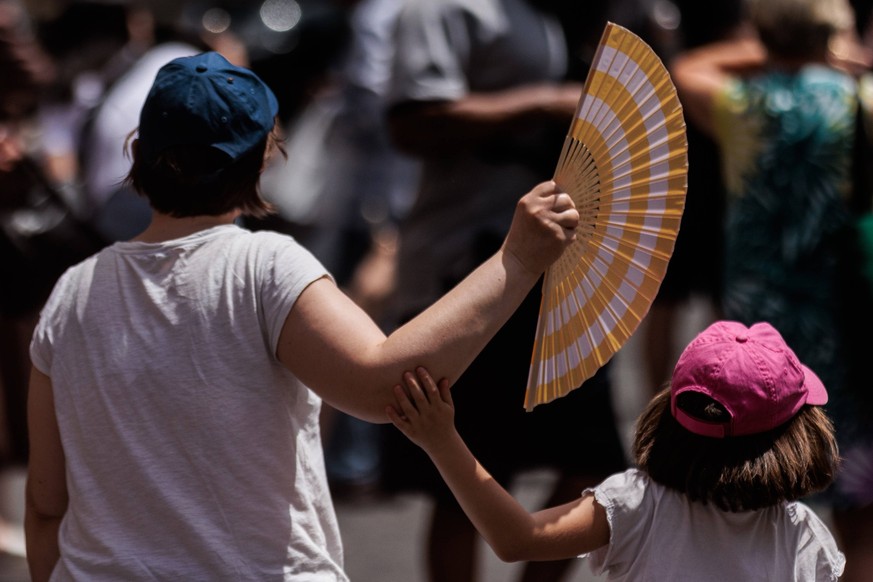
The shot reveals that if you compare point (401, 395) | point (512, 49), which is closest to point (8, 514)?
point (512, 49)

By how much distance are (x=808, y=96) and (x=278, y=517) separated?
185 cm

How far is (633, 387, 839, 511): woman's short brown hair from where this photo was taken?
2.05 m

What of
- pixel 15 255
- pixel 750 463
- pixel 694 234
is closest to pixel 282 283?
pixel 750 463

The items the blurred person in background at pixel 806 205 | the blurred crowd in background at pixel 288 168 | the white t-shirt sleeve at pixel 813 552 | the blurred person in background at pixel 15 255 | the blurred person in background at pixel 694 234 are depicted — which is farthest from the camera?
the blurred person in background at pixel 694 234

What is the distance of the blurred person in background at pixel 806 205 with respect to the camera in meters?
3.24

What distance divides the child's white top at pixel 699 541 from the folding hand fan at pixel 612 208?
0.22m

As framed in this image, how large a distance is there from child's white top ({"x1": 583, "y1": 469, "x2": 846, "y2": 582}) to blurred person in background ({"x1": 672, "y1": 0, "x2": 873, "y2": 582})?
1.14 m

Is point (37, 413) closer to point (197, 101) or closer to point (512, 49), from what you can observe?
point (197, 101)

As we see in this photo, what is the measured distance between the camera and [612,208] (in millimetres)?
2020

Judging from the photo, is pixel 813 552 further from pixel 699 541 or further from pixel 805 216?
pixel 805 216

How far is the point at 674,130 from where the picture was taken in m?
1.97

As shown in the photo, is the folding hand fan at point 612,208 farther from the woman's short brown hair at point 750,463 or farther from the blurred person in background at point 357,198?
the blurred person in background at point 357,198

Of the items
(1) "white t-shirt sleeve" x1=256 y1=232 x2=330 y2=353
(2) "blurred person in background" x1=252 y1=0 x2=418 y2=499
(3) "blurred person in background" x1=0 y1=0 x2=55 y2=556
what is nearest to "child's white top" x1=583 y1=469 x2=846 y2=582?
(1) "white t-shirt sleeve" x1=256 y1=232 x2=330 y2=353

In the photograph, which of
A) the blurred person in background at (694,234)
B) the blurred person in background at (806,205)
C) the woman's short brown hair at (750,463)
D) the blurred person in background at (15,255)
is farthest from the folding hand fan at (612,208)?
the blurred person in background at (694,234)
